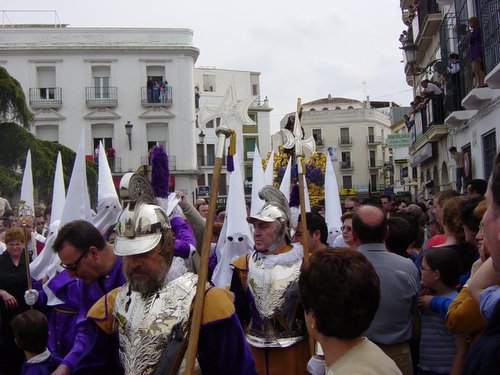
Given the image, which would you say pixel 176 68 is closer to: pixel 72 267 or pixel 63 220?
pixel 63 220

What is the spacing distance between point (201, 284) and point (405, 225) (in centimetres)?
269

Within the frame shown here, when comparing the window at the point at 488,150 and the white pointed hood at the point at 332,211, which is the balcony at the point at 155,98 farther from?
the white pointed hood at the point at 332,211

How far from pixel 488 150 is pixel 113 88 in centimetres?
2425

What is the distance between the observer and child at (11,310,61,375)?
14.9 ft

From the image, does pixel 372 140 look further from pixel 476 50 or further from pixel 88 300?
pixel 88 300

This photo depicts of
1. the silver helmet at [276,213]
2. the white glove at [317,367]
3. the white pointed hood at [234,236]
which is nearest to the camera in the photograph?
the white glove at [317,367]

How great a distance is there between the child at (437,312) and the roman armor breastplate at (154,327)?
1694mm

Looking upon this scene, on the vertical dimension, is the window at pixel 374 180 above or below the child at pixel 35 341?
above

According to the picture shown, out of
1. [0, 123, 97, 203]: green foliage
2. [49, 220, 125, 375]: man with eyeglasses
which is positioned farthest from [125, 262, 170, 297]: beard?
[0, 123, 97, 203]: green foliage

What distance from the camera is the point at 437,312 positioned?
409 cm

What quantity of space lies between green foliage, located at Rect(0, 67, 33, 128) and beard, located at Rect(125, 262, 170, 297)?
18.9 meters

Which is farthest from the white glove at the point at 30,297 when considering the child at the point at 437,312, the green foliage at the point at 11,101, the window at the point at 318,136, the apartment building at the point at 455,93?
the window at the point at 318,136

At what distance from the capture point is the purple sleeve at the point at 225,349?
3100 millimetres

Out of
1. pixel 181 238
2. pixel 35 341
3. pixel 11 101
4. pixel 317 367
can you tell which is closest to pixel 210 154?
pixel 11 101
